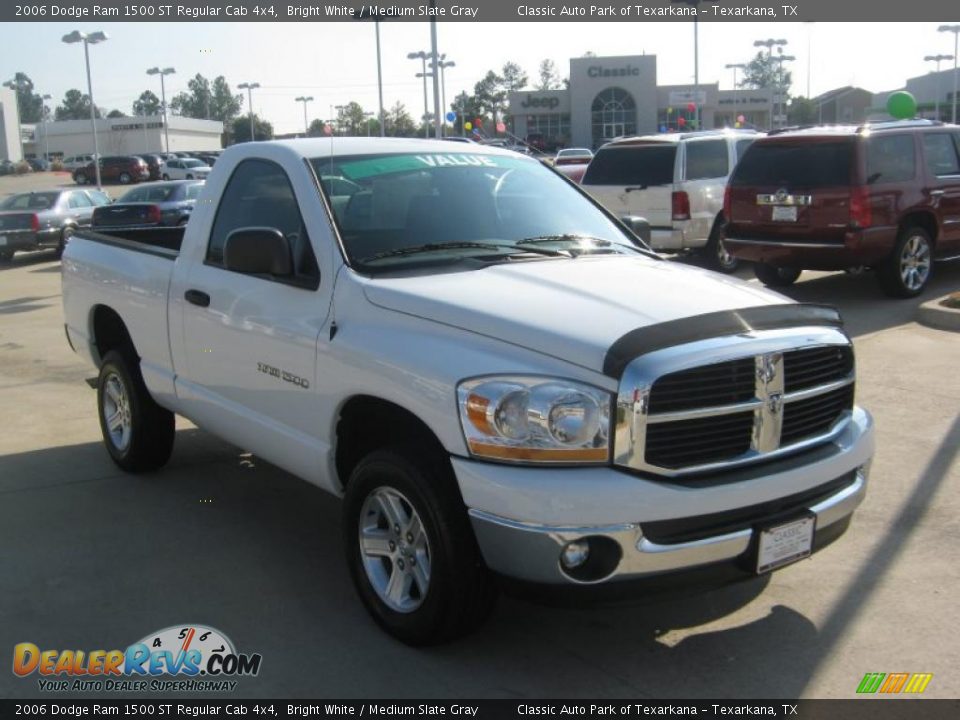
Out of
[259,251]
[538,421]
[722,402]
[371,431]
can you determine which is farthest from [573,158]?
[538,421]

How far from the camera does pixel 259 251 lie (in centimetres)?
433

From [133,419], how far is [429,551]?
3.10 metres

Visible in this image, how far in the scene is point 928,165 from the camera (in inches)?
452

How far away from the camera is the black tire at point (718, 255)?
1415 centimetres

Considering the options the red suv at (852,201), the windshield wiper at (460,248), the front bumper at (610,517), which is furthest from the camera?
the red suv at (852,201)

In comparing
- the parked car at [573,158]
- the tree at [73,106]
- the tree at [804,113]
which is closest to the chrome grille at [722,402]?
the parked car at [573,158]

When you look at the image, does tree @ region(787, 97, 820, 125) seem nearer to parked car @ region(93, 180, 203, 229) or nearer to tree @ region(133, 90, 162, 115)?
parked car @ region(93, 180, 203, 229)

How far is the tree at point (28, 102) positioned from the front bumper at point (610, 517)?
7864 inches

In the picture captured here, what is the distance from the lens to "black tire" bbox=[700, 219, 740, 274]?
14148mm

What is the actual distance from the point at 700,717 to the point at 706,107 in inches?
3021

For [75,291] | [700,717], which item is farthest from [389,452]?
[75,291]

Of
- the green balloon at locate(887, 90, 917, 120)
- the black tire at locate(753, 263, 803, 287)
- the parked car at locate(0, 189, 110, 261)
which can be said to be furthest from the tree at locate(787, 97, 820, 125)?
the black tire at locate(753, 263, 803, 287)

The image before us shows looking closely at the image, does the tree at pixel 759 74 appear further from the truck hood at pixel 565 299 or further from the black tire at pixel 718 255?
the truck hood at pixel 565 299

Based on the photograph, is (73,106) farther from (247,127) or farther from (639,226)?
(639,226)
